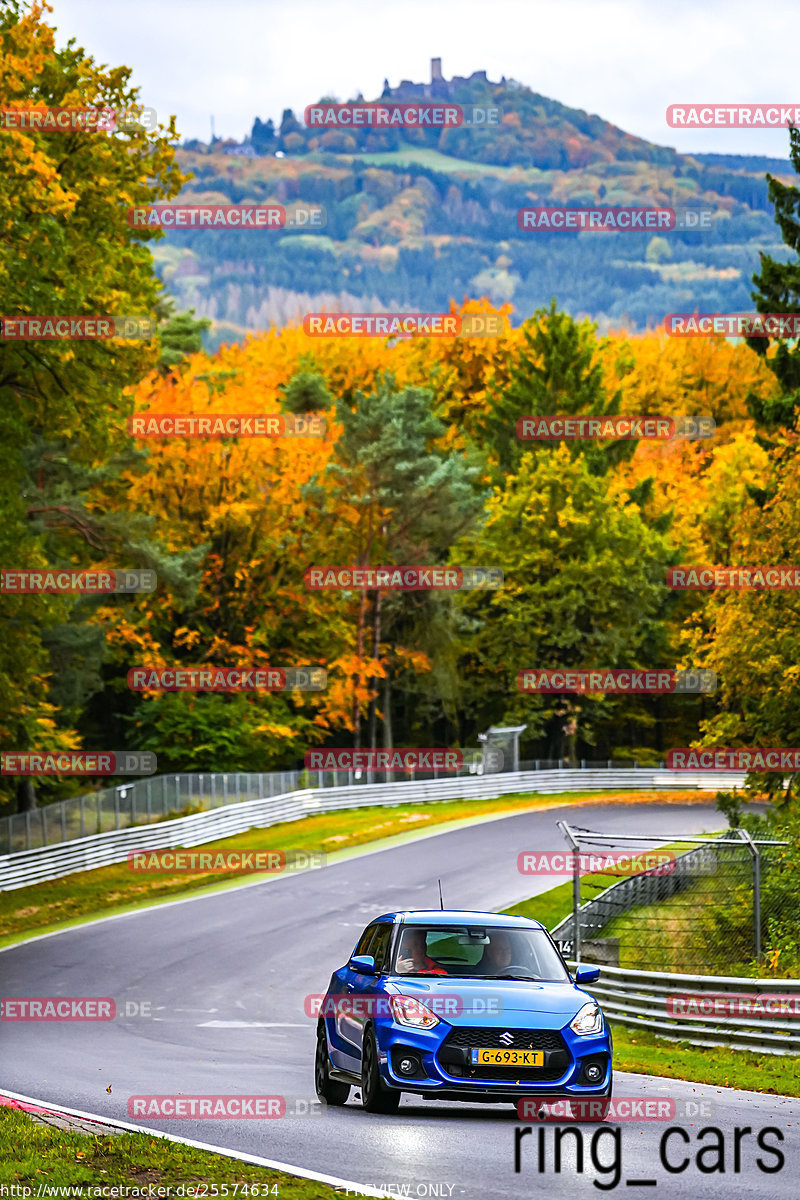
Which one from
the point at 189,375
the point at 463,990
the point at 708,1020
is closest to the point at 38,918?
the point at 708,1020

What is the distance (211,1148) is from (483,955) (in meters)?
3.26

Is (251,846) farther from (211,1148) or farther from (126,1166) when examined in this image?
(126,1166)

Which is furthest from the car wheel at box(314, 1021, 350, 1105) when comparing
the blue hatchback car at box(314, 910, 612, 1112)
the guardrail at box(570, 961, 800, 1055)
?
the guardrail at box(570, 961, 800, 1055)

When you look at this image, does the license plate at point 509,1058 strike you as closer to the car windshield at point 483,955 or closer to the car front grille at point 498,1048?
the car front grille at point 498,1048

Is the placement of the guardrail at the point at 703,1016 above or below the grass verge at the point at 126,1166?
below

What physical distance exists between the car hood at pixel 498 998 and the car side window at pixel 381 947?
1.39 ft

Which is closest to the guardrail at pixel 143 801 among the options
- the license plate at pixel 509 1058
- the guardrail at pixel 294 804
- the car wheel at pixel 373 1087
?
the guardrail at pixel 294 804

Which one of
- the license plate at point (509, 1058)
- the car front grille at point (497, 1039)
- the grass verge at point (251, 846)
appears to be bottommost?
the grass verge at point (251, 846)

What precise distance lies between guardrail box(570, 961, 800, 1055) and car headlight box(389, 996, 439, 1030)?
7.03 meters

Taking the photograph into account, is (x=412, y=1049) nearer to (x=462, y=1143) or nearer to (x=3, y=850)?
(x=462, y=1143)

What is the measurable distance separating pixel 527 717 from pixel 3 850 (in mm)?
33465

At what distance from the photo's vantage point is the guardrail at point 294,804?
3894cm

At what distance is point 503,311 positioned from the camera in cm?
8381

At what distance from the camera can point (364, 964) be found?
41.8 ft
